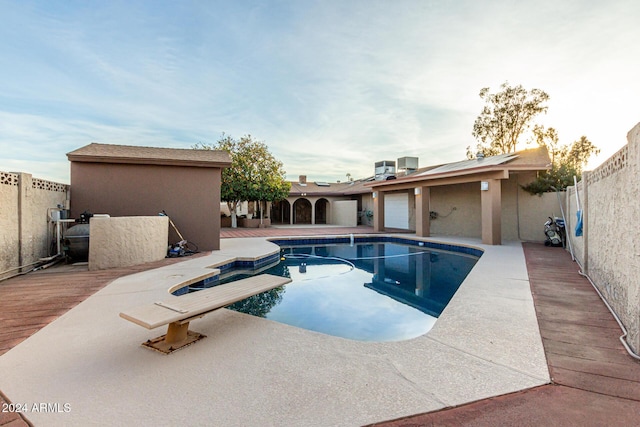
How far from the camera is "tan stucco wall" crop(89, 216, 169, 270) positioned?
7.08 metres

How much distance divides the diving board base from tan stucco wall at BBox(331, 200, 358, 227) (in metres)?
19.8

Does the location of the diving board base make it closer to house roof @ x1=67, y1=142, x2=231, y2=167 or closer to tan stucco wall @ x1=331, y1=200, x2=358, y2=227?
house roof @ x1=67, y1=142, x2=231, y2=167

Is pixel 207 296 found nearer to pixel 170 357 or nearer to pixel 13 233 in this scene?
pixel 170 357

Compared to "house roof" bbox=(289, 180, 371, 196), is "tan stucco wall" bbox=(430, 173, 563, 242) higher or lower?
lower

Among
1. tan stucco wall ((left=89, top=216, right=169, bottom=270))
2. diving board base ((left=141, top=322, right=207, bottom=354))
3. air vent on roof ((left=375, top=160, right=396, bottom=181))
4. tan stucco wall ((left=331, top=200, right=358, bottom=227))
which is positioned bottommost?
diving board base ((left=141, top=322, right=207, bottom=354))

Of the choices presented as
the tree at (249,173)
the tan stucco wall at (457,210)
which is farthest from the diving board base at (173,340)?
the tree at (249,173)

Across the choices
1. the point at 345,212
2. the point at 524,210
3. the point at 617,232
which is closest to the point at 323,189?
the point at 345,212

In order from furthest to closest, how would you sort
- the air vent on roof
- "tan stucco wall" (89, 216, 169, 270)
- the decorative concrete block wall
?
the air vent on roof
"tan stucco wall" (89, 216, 169, 270)
the decorative concrete block wall

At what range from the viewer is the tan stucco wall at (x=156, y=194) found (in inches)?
370

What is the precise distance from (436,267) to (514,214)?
23.7 feet

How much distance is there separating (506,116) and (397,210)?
14.5 meters

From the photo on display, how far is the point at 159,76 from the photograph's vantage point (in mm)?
11984

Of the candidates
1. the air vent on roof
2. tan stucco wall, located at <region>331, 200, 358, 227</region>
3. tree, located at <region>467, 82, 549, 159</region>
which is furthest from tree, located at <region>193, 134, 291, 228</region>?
tree, located at <region>467, 82, 549, 159</region>

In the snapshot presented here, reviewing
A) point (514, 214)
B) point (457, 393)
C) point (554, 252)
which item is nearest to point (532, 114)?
point (514, 214)
